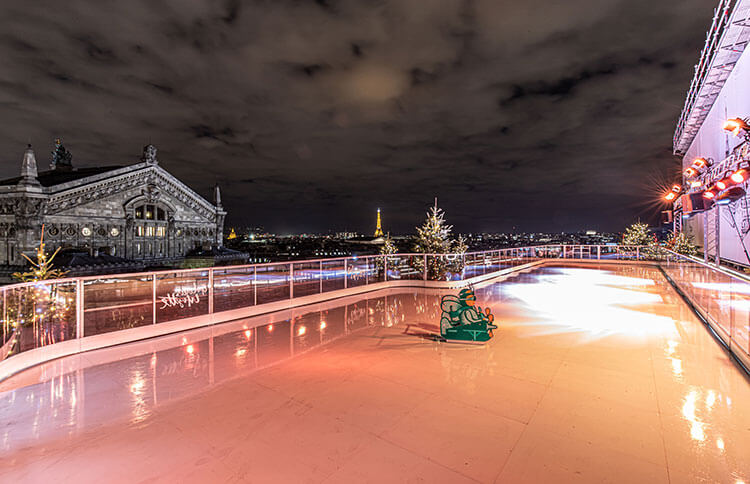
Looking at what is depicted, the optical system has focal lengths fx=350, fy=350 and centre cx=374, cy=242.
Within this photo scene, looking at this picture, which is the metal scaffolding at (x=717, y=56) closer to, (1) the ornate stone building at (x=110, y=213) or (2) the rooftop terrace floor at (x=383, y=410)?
(2) the rooftop terrace floor at (x=383, y=410)

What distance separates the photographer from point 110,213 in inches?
1116

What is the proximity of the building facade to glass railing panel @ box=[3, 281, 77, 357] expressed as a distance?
15.9 m

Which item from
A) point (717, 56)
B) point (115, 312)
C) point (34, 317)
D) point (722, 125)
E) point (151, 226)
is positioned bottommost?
point (115, 312)

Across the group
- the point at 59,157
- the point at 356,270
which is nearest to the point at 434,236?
the point at 356,270


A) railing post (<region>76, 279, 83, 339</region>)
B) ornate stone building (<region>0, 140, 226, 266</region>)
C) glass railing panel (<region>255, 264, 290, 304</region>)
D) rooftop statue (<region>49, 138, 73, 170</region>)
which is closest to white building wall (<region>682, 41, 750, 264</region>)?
glass railing panel (<region>255, 264, 290, 304</region>)

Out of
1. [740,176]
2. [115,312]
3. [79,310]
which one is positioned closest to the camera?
[79,310]

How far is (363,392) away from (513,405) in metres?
1.54

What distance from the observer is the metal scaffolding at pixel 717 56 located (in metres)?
14.0

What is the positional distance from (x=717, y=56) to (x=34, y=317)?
1044 inches

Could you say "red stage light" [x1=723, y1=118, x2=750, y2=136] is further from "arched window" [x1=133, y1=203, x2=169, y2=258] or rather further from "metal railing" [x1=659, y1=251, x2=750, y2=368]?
"arched window" [x1=133, y1=203, x2=169, y2=258]

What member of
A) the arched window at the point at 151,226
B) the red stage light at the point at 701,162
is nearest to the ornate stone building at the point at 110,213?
the arched window at the point at 151,226

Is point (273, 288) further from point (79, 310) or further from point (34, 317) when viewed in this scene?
point (79, 310)

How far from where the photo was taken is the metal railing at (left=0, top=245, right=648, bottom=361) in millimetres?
5285

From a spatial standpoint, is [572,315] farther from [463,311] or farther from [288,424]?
[288,424]
